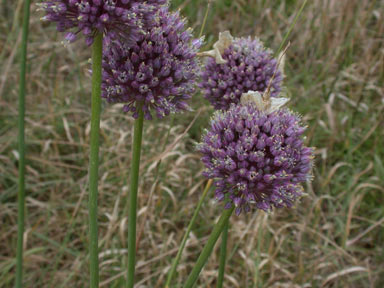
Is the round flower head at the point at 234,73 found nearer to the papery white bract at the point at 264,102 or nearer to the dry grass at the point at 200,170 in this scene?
the papery white bract at the point at 264,102

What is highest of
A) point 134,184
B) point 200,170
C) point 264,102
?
point 264,102

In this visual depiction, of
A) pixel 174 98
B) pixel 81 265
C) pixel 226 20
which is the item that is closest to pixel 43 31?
pixel 226 20

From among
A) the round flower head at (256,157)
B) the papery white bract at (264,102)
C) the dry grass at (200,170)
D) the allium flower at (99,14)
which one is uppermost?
the allium flower at (99,14)

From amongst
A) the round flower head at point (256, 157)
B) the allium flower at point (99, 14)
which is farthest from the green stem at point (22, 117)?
the round flower head at point (256, 157)

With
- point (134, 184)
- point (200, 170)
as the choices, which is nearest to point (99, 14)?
point (134, 184)

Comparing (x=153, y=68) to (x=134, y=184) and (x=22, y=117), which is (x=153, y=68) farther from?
(x=22, y=117)

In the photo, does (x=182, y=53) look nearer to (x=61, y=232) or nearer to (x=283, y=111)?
(x=283, y=111)

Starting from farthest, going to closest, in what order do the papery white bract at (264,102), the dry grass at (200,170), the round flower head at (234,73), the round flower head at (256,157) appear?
1. the dry grass at (200,170)
2. the round flower head at (234,73)
3. the papery white bract at (264,102)
4. the round flower head at (256,157)
